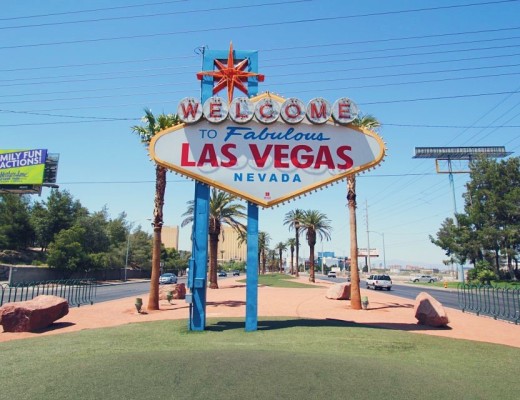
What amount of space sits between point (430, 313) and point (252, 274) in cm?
737

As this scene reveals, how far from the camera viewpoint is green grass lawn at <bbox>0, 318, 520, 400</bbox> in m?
6.40

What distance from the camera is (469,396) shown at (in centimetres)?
644

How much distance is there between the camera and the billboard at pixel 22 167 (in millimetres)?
49906

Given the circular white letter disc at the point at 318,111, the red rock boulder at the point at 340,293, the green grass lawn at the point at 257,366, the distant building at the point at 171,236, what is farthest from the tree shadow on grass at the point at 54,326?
the distant building at the point at 171,236

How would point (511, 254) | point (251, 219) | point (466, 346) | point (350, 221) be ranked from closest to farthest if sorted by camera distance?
point (466, 346) < point (251, 219) < point (350, 221) < point (511, 254)

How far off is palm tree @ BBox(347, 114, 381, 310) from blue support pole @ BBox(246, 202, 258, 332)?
9.53 m

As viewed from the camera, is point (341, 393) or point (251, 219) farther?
point (251, 219)

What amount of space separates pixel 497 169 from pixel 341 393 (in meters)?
64.3

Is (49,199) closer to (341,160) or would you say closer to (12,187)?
(12,187)

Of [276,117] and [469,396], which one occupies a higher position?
[276,117]

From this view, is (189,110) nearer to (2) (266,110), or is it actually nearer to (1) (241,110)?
(1) (241,110)

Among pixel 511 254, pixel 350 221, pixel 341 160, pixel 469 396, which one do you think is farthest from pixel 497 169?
pixel 469 396

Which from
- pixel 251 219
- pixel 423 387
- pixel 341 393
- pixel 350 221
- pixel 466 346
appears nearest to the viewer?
pixel 341 393

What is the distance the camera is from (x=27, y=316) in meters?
13.3
